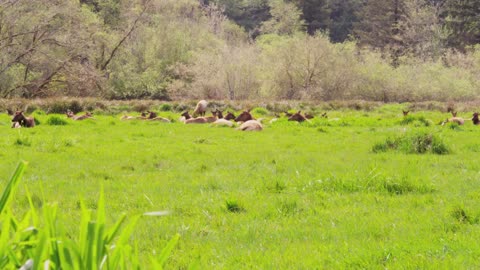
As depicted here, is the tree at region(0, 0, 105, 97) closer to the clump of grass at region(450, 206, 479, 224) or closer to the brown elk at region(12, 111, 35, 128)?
the brown elk at region(12, 111, 35, 128)

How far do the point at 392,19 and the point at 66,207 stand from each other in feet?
235

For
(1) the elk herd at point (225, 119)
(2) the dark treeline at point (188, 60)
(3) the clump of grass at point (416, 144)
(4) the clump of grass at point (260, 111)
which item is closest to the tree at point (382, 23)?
(2) the dark treeline at point (188, 60)

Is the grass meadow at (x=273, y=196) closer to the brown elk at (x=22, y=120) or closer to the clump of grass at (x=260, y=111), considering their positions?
the brown elk at (x=22, y=120)

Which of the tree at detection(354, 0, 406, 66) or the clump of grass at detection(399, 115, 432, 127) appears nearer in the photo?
the clump of grass at detection(399, 115, 432, 127)

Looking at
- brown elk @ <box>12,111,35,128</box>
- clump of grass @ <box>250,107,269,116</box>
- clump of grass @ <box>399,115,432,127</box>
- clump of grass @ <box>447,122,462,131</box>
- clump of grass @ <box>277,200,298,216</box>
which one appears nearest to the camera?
clump of grass @ <box>277,200,298,216</box>

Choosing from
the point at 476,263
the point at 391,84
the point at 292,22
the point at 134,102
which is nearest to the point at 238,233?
the point at 476,263

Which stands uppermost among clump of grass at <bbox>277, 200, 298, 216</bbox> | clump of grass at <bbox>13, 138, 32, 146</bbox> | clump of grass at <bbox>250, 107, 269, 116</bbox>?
clump of grass at <bbox>277, 200, 298, 216</bbox>

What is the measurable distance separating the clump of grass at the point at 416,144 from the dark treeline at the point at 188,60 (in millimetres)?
25134

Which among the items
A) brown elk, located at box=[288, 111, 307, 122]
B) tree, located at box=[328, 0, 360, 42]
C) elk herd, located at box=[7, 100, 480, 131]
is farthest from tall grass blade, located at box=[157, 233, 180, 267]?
tree, located at box=[328, 0, 360, 42]

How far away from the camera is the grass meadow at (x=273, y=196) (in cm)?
526

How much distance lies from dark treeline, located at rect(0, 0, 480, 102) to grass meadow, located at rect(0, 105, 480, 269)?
2021 centimetres

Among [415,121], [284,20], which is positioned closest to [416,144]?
[415,121]

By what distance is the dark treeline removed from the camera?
3341cm

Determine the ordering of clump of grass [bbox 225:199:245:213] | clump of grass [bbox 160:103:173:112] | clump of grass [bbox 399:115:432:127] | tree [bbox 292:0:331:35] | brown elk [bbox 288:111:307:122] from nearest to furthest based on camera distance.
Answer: clump of grass [bbox 225:199:245:213] → clump of grass [bbox 399:115:432:127] → brown elk [bbox 288:111:307:122] → clump of grass [bbox 160:103:173:112] → tree [bbox 292:0:331:35]
